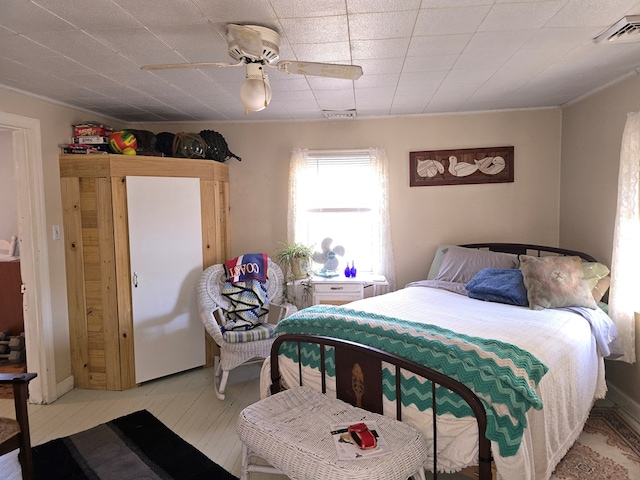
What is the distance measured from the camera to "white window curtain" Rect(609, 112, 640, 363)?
2691 millimetres

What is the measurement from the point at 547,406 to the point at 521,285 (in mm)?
1205

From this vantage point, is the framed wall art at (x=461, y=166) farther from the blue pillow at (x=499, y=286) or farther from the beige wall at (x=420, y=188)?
the blue pillow at (x=499, y=286)

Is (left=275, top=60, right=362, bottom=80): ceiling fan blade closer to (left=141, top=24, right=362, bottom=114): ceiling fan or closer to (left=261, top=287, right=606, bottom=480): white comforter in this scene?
(left=141, top=24, right=362, bottom=114): ceiling fan

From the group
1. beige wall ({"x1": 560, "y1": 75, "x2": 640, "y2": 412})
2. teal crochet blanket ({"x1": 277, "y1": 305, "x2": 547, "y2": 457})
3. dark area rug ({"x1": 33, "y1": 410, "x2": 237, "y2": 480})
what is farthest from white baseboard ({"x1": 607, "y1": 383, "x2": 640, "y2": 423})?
dark area rug ({"x1": 33, "y1": 410, "x2": 237, "y2": 480})

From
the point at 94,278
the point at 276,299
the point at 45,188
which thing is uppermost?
the point at 45,188

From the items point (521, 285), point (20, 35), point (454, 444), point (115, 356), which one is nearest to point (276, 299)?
point (115, 356)

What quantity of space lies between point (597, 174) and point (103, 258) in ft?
13.1

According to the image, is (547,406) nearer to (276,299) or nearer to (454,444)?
(454,444)

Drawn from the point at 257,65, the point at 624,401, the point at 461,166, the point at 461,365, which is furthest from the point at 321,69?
the point at 624,401

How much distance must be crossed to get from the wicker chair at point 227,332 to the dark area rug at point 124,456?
0.64 metres

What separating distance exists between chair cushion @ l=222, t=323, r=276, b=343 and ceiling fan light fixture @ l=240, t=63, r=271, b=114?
1875 millimetres

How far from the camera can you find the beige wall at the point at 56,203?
3205 millimetres

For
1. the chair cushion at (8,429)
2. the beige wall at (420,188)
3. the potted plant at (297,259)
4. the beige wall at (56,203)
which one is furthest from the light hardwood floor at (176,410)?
the beige wall at (420,188)

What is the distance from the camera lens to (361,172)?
4.15 meters
